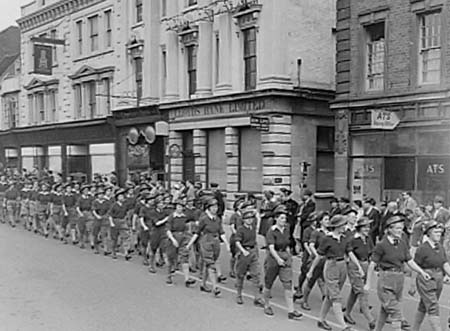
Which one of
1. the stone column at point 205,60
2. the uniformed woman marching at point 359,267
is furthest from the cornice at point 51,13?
the uniformed woman marching at point 359,267

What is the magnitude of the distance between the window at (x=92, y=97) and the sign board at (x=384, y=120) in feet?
66.2

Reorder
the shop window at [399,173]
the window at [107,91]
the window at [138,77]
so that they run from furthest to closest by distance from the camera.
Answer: the window at [107,91], the window at [138,77], the shop window at [399,173]

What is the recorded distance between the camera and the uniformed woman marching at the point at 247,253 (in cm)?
1072

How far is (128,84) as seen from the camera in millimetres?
31219

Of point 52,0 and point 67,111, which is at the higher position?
point 52,0

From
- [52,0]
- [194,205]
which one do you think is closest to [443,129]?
[194,205]

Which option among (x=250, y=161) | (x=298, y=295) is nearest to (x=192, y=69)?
(x=250, y=161)

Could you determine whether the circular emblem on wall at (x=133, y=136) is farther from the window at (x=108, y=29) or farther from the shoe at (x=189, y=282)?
the shoe at (x=189, y=282)

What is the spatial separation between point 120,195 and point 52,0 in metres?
26.3

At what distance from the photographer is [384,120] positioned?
58.0 ft

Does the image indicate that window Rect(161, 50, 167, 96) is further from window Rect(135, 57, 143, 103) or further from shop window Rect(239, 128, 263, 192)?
shop window Rect(239, 128, 263, 192)

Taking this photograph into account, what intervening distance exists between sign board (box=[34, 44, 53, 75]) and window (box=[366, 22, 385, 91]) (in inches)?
855

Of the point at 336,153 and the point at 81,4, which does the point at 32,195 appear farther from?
the point at 81,4

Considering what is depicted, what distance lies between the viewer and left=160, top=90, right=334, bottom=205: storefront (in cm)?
2234
